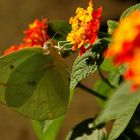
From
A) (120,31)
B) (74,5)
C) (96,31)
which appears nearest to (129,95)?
(120,31)

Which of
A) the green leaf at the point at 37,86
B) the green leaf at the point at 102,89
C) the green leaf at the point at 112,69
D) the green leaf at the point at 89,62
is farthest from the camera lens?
the green leaf at the point at 102,89

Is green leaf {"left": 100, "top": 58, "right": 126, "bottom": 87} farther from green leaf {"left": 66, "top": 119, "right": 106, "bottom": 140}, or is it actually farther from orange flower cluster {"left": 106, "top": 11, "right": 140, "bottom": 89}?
orange flower cluster {"left": 106, "top": 11, "right": 140, "bottom": 89}

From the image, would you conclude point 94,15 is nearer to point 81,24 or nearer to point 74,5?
point 81,24

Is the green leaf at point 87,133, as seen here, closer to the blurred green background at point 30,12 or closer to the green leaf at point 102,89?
the green leaf at point 102,89

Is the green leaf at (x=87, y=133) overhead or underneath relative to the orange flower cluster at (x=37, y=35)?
underneath

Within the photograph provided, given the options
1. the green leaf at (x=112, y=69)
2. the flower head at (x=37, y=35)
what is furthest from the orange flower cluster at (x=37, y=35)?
the green leaf at (x=112, y=69)

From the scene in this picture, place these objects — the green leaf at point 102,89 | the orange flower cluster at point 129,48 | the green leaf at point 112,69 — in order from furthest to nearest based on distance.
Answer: the green leaf at point 102,89, the green leaf at point 112,69, the orange flower cluster at point 129,48
